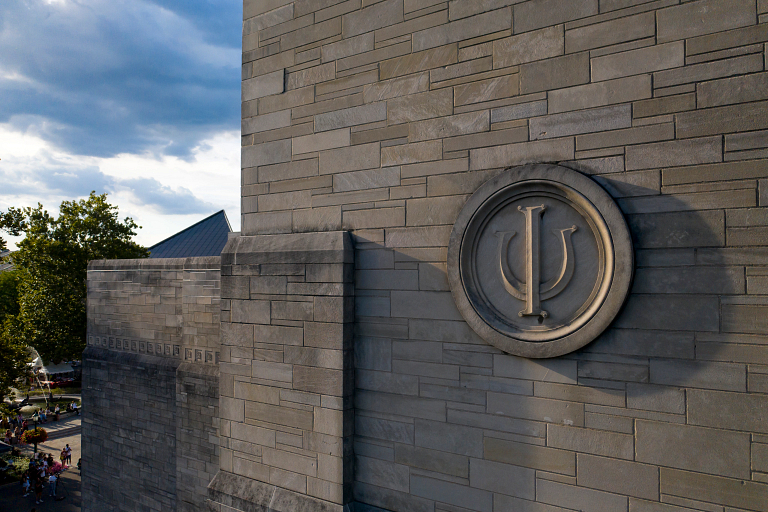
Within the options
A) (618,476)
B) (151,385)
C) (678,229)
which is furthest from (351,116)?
(151,385)

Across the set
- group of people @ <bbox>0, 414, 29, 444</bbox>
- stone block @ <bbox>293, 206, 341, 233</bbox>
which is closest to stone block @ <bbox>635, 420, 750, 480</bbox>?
stone block @ <bbox>293, 206, 341, 233</bbox>

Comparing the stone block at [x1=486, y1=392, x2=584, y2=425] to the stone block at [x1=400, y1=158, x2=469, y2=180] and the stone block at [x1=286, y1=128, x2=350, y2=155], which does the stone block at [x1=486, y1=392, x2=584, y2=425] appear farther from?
the stone block at [x1=286, y1=128, x2=350, y2=155]

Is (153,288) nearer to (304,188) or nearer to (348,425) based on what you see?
(304,188)

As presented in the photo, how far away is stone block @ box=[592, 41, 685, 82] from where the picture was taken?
145 inches

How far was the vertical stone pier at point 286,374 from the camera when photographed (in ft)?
16.3

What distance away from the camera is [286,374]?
532 cm

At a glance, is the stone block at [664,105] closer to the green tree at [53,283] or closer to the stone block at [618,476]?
the stone block at [618,476]

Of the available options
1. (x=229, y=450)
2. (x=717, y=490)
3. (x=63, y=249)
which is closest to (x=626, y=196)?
(x=717, y=490)

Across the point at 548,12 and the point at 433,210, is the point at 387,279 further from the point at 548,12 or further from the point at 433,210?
the point at 548,12

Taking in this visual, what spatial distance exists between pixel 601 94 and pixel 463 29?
5.12ft

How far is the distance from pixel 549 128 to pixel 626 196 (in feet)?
3.04

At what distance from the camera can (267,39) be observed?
233 inches

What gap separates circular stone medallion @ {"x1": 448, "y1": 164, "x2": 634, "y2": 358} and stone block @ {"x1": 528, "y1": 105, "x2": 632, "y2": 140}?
1.14 feet

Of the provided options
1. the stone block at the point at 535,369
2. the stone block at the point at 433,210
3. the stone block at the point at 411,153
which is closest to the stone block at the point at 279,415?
the stone block at the point at 535,369
